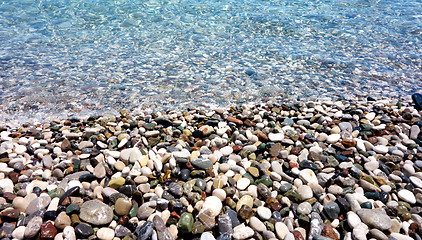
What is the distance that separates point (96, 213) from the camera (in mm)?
2621

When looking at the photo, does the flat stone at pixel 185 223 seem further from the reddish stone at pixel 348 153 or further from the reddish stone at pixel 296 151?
the reddish stone at pixel 348 153

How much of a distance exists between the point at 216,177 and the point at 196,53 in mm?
4485

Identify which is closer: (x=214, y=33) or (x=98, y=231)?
(x=98, y=231)

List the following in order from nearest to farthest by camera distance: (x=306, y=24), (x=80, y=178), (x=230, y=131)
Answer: (x=80, y=178)
(x=230, y=131)
(x=306, y=24)

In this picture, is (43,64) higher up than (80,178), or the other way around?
(80,178)

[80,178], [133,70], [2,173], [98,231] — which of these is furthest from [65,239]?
[133,70]

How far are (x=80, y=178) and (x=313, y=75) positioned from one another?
4.90 m

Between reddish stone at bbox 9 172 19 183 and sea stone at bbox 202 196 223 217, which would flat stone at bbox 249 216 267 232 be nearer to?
sea stone at bbox 202 196 223 217

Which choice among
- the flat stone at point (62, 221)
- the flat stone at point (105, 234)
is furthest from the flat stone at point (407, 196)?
the flat stone at point (62, 221)

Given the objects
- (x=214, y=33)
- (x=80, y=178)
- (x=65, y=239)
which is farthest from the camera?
(x=214, y=33)

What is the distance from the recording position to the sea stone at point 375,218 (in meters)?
2.54

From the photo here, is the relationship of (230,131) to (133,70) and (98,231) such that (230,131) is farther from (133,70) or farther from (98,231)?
(133,70)

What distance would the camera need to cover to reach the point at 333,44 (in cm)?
743

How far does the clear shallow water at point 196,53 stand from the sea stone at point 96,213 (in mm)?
2506
